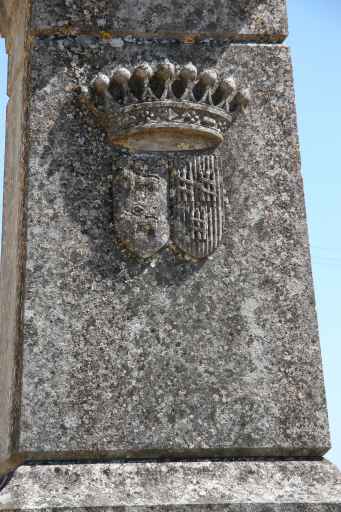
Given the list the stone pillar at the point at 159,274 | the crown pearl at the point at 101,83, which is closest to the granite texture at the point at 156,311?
the stone pillar at the point at 159,274

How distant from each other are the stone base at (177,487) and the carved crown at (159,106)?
1.25 m

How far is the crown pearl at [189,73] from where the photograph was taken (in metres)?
3.45

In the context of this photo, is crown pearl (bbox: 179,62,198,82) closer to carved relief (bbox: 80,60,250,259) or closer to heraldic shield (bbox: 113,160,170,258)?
carved relief (bbox: 80,60,250,259)

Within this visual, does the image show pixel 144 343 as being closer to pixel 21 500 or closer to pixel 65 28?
pixel 21 500

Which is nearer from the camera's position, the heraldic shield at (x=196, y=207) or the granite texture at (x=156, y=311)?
the granite texture at (x=156, y=311)

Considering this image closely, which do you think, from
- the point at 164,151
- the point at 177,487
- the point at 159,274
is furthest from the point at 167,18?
the point at 177,487

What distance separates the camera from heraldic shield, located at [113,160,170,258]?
336 centimetres

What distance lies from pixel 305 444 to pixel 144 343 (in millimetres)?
717

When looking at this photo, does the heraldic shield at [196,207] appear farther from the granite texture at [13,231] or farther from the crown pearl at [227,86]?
the granite texture at [13,231]

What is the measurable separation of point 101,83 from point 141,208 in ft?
1.72

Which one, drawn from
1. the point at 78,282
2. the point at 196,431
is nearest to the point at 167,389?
the point at 196,431

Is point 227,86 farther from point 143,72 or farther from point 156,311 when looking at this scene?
point 156,311

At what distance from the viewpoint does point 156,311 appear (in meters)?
3.34

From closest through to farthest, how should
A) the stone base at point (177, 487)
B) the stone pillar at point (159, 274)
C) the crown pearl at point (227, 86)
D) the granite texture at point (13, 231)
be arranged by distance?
the stone base at point (177, 487) < the stone pillar at point (159, 274) < the granite texture at point (13, 231) < the crown pearl at point (227, 86)
